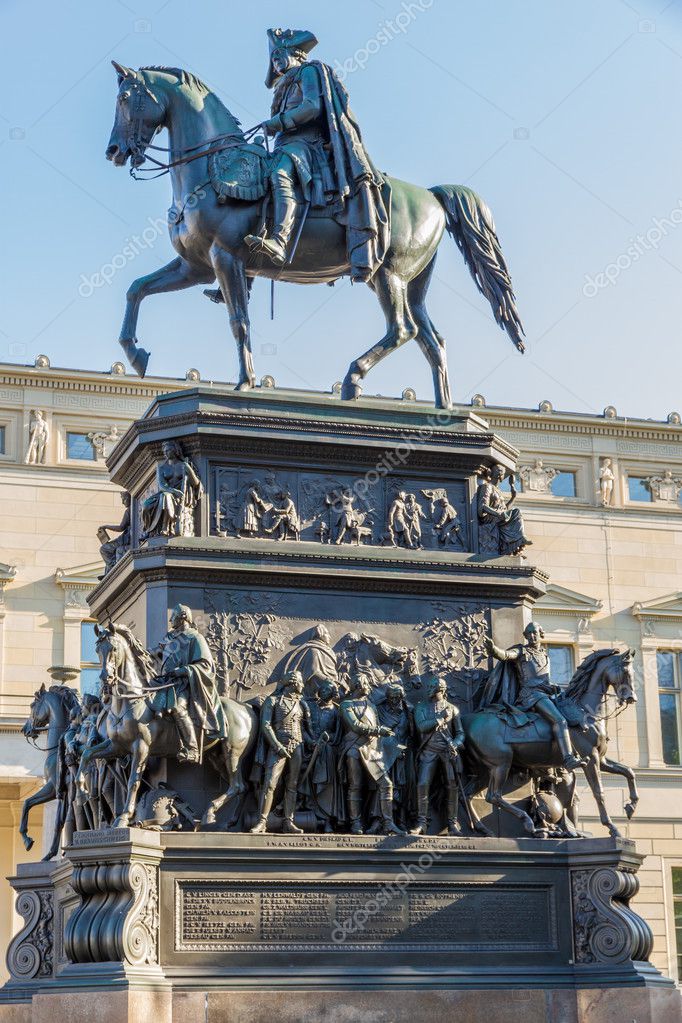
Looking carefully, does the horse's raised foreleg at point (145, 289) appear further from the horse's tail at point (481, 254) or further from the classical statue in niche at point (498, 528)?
the classical statue in niche at point (498, 528)

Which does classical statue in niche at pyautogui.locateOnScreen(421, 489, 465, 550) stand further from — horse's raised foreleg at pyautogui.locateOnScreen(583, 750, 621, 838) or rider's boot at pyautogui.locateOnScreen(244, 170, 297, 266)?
rider's boot at pyautogui.locateOnScreen(244, 170, 297, 266)

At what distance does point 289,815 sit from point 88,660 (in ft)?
83.4

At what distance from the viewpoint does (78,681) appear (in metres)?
41.7

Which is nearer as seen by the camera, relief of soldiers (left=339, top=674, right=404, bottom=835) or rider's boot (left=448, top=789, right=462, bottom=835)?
relief of soldiers (left=339, top=674, right=404, bottom=835)

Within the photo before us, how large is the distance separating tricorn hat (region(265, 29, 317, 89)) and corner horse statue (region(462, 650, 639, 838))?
8.55m

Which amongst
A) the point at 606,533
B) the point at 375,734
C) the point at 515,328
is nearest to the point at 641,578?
the point at 606,533

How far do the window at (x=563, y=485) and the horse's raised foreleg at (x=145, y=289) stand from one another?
28.3 meters

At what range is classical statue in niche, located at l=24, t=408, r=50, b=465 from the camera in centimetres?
4322

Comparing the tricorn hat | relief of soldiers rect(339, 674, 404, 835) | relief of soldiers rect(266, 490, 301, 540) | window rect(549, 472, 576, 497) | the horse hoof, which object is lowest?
relief of soldiers rect(339, 674, 404, 835)

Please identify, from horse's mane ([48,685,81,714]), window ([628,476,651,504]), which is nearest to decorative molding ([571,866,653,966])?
horse's mane ([48,685,81,714])

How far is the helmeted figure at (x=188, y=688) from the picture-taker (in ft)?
56.2

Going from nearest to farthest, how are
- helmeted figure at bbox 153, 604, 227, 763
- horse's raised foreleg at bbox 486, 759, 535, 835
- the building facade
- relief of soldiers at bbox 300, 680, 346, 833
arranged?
helmeted figure at bbox 153, 604, 227, 763
relief of soldiers at bbox 300, 680, 346, 833
horse's raised foreleg at bbox 486, 759, 535, 835
the building facade

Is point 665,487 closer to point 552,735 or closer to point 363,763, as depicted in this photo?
point 552,735

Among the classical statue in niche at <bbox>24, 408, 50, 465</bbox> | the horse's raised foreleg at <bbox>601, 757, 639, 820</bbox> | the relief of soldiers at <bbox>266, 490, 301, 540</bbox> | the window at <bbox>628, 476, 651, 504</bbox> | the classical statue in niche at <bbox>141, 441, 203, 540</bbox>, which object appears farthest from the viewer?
the window at <bbox>628, 476, 651, 504</bbox>
